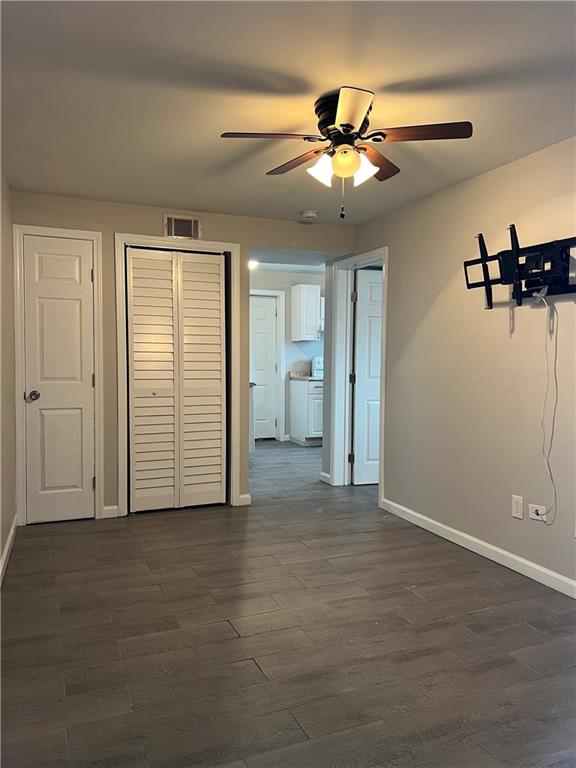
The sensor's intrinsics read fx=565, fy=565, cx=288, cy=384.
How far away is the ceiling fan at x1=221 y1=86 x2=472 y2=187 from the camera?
2.20m

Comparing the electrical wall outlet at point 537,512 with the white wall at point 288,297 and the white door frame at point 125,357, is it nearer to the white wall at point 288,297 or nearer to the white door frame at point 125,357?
the white door frame at point 125,357

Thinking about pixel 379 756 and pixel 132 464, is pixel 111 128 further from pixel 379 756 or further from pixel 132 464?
pixel 379 756

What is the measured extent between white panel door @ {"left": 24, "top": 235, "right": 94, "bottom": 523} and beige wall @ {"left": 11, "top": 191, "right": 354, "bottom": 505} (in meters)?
0.12

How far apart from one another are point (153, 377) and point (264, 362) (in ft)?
12.5

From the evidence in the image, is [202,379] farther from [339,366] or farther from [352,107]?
[352,107]

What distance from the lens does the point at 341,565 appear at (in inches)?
133

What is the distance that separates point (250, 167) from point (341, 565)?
2.45m

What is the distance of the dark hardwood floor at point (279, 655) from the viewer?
5.98 feet

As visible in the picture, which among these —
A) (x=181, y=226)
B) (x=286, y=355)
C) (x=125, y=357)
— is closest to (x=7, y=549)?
(x=125, y=357)

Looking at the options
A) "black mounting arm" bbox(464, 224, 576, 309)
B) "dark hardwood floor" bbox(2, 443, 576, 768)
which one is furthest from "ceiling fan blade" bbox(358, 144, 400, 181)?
"dark hardwood floor" bbox(2, 443, 576, 768)

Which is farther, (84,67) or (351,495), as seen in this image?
(351,495)

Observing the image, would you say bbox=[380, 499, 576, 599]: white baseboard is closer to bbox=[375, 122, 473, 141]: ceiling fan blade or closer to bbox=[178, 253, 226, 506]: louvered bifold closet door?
bbox=[178, 253, 226, 506]: louvered bifold closet door

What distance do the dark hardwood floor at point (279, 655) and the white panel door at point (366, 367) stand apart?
1.59 m

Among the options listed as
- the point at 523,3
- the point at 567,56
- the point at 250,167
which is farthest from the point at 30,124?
the point at 567,56
